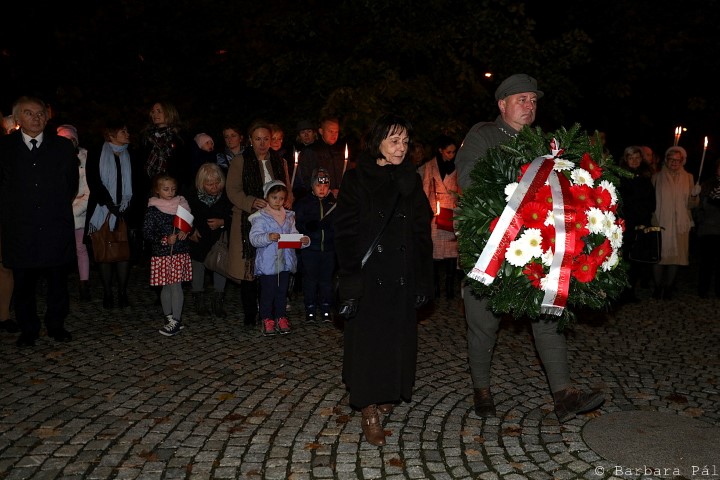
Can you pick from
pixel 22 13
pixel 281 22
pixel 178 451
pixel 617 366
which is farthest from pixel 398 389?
pixel 22 13

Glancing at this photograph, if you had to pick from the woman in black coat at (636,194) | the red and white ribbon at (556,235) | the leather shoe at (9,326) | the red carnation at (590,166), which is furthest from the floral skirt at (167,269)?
the woman in black coat at (636,194)

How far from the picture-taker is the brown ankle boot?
511 cm

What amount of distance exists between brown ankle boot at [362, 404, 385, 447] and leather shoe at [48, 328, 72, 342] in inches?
154

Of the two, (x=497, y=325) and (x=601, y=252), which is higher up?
(x=601, y=252)

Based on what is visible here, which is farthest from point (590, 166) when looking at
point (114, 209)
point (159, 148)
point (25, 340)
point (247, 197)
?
point (114, 209)

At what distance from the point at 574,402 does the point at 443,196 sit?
524 cm

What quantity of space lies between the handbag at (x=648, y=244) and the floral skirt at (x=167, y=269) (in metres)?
5.85

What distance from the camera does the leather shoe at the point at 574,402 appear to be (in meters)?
5.32

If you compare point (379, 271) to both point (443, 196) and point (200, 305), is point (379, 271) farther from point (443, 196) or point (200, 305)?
point (443, 196)

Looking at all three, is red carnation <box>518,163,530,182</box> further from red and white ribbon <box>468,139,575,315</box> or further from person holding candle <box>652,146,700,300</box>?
person holding candle <box>652,146,700,300</box>

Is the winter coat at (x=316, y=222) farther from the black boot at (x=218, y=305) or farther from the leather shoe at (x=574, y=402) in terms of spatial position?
the leather shoe at (x=574, y=402)

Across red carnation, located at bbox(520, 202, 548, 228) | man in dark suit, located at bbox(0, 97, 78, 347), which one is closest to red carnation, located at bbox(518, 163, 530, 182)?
red carnation, located at bbox(520, 202, 548, 228)

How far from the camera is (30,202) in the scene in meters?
7.38

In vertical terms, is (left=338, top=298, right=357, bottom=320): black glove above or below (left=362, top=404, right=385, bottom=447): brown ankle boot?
above
